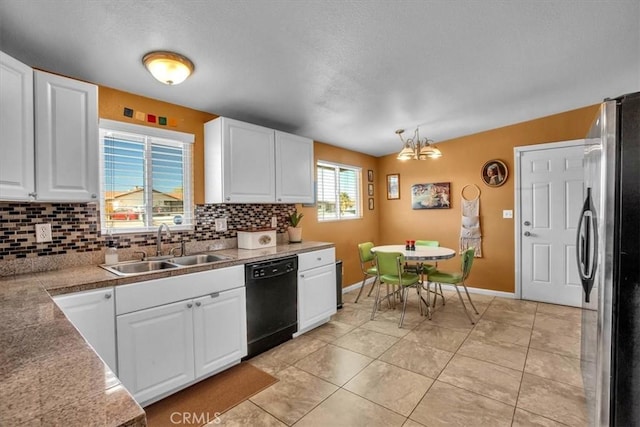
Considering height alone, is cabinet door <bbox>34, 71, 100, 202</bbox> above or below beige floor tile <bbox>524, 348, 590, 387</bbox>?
above

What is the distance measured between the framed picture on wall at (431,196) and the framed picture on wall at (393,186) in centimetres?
27

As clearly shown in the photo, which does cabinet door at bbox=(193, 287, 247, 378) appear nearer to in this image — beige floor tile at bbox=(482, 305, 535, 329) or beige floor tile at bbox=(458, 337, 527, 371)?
beige floor tile at bbox=(458, 337, 527, 371)

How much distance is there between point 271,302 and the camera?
2.69m

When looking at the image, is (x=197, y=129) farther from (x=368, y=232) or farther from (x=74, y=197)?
(x=368, y=232)

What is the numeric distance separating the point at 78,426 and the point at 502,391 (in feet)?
8.03

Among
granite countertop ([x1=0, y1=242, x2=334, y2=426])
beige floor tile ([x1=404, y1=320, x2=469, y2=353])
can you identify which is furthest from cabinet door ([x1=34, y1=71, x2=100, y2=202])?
beige floor tile ([x1=404, y1=320, x2=469, y2=353])

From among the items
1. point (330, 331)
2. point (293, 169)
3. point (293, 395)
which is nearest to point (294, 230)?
point (293, 169)

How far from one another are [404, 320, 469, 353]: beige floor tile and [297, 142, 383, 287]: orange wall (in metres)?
1.59

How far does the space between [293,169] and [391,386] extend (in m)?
2.24

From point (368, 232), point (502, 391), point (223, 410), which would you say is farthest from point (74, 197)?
point (368, 232)

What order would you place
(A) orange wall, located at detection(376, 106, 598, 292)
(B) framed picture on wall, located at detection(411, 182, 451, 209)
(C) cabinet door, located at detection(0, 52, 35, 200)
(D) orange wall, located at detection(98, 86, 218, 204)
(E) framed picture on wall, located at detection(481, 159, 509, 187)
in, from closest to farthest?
(C) cabinet door, located at detection(0, 52, 35, 200), (D) orange wall, located at detection(98, 86, 218, 204), (A) orange wall, located at detection(376, 106, 598, 292), (E) framed picture on wall, located at detection(481, 159, 509, 187), (B) framed picture on wall, located at detection(411, 182, 451, 209)

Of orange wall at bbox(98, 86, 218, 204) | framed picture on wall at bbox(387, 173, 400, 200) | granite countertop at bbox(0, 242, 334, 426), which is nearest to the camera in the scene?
granite countertop at bbox(0, 242, 334, 426)

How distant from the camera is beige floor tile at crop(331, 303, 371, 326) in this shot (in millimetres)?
3404

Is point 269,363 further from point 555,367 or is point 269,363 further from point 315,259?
point 555,367
